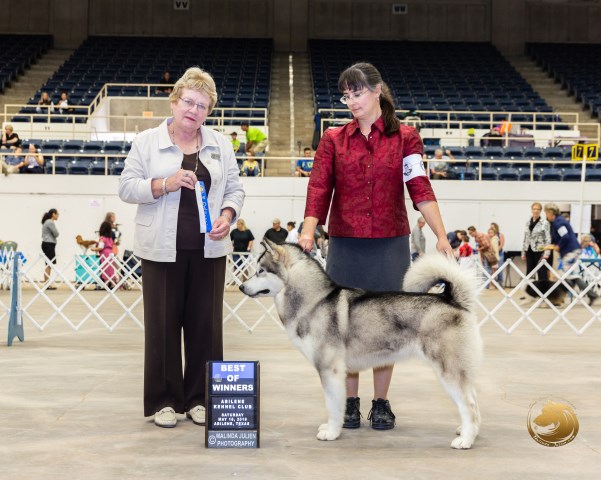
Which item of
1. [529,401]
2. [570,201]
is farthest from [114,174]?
[529,401]

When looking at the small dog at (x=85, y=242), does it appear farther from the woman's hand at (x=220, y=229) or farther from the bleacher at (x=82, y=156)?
the woman's hand at (x=220, y=229)

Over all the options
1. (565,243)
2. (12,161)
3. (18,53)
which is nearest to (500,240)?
(565,243)

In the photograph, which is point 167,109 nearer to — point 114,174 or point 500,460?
point 114,174

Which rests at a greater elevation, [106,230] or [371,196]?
[371,196]

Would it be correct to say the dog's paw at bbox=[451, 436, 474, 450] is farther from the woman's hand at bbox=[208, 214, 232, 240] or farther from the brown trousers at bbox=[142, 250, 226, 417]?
the woman's hand at bbox=[208, 214, 232, 240]

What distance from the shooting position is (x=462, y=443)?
4.19m

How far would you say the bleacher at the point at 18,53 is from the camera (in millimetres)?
24791

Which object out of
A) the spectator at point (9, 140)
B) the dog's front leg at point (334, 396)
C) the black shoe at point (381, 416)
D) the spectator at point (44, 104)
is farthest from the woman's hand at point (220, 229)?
the spectator at point (44, 104)

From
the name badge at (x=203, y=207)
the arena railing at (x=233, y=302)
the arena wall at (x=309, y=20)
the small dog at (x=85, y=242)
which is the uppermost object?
the arena wall at (x=309, y=20)

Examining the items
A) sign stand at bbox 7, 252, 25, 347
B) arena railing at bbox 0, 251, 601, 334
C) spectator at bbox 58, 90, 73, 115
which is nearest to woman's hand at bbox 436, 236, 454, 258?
arena railing at bbox 0, 251, 601, 334

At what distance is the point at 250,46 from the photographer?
27219mm

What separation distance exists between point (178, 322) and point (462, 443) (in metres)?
A: 1.49

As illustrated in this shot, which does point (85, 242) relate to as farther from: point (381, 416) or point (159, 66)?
point (381, 416)

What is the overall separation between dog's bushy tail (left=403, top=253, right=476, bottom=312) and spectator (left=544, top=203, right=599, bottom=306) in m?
A: 8.02
